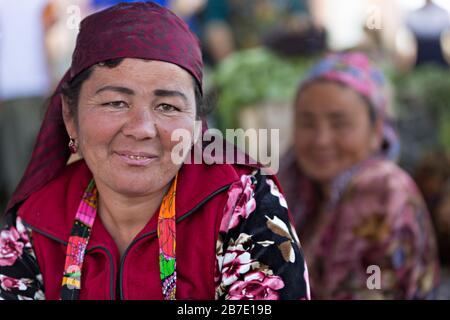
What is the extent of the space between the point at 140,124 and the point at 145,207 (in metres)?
0.30

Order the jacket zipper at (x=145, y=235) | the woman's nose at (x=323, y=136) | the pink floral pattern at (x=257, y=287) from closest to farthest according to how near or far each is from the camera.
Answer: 1. the pink floral pattern at (x=257, y=287)
2. the jacket zipper at (x=145, y=235)
3. the woman's nose at (x=323, y=136)

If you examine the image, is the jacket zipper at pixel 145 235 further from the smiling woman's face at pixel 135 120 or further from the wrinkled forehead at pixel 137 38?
the wrinkled forehead at pixel 137 38

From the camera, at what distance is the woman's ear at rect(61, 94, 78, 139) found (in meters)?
2.25

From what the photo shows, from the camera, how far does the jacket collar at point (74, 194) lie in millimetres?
2150

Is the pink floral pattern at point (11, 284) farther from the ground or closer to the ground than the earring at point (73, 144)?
closer to the ground

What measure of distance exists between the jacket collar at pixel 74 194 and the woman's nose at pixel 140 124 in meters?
0.21

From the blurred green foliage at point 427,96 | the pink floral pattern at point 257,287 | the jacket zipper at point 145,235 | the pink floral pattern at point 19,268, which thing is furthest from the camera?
the blurred green foliage at point 427,96

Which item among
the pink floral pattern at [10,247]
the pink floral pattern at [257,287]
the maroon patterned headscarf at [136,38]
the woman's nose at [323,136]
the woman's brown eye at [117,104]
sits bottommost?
the pink floral pattern at [257,287]

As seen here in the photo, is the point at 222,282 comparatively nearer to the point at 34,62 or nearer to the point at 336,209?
the point at 336,209

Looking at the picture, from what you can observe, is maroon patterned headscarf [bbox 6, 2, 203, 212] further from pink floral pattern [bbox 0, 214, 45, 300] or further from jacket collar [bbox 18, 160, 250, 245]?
pink floral pattern [bbox 0, 214, 45, 300]

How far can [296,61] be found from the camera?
16.2 ft

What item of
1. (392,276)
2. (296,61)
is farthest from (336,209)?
(296,61)

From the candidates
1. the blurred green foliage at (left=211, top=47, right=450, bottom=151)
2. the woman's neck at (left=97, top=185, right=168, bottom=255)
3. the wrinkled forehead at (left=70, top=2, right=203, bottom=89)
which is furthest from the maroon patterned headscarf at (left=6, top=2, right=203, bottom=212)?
the blurred green foliage at (left=211, top=47, right=450, bottom=151)

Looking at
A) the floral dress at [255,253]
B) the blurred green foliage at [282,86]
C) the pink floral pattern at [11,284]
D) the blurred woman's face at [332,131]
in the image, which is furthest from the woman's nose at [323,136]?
the pink floral pattern at [11,284]
